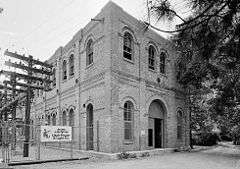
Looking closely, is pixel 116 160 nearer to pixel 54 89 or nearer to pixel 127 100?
pixel 127 100

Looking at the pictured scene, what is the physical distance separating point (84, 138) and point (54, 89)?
845 centimetres

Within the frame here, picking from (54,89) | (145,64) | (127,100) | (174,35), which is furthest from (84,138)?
(174,35)

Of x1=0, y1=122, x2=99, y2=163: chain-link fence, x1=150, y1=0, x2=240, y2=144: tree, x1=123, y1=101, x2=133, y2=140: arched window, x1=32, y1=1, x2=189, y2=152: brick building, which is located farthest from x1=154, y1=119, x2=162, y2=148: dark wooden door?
x1=150, y1=0, x2=240, y2=144: tree

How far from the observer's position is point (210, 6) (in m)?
4.39

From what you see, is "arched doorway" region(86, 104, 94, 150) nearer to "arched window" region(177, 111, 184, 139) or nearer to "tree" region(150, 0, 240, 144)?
"arched window" region(177, 111, 184, 139)

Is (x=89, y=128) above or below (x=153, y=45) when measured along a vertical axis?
below

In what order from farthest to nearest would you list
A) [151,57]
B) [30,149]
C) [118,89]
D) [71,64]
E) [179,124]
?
[179,124], [30,149], [71,64], [151,57], [118,89]

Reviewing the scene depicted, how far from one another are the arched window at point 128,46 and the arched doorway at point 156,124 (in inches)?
168

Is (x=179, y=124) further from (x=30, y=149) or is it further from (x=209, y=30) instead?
(x=209, y=30)

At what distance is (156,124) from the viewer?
21.6 metres

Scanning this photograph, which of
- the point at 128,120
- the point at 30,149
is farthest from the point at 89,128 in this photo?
the point at 30,149

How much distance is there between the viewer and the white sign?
1499 cm

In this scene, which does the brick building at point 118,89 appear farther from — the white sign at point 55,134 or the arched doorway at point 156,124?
the white sign at point 55,134

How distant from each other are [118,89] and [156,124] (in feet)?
19.2
